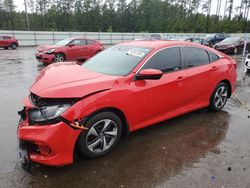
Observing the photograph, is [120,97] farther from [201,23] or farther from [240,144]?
[201,23]

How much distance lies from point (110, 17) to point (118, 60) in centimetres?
7847

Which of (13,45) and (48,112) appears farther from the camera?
(13,45)

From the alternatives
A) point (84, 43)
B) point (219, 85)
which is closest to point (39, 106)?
point (219, 85)

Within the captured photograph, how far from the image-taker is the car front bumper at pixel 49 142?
10.4ft

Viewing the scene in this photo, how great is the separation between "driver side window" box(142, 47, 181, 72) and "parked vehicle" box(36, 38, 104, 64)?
31.8 feet

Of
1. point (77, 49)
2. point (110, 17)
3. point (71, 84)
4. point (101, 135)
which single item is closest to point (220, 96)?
point (101, 135)

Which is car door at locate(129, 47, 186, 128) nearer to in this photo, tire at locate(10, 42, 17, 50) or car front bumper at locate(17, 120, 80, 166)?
car front bumper at locate(17, 120, 80, 166)

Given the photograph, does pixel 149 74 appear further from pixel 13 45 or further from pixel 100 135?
pixel 13 45

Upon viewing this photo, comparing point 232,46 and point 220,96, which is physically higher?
point 220,96

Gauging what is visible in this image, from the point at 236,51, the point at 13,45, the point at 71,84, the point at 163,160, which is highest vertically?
the point at 71,84

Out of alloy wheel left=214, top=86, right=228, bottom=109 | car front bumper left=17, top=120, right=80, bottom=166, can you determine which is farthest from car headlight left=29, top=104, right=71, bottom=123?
alloy wheel left=214, top=86, right=228, bottom=109

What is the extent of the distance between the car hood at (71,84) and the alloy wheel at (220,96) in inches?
110

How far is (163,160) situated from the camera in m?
3.77

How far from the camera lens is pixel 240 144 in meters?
4.32
